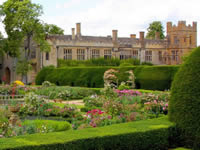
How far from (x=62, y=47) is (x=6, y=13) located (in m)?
6.37

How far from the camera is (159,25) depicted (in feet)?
173

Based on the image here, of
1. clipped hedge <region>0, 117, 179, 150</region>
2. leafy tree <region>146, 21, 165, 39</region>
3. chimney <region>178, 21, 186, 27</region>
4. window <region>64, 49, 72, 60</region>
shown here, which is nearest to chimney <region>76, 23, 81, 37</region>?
window <region>64, 49, 72, 60</region>

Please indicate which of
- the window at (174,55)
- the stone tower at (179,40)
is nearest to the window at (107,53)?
the stone tower at (179,40)

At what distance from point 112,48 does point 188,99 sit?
31914 millimetres

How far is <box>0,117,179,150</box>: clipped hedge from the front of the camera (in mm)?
5402

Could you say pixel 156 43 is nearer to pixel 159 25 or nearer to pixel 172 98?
pixel 159 25

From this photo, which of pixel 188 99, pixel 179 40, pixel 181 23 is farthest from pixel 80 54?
pixel 188 99

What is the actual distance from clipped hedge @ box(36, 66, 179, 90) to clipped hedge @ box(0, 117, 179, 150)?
1367cm

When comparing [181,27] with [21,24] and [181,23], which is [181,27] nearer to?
[181,23]

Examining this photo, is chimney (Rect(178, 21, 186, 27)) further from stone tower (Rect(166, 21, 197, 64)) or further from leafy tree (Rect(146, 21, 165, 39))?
leafy tree (Rect(146, 21, 165, 39))

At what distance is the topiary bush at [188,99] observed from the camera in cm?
661

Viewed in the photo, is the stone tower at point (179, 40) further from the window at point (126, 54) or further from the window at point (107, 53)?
the window at point (107, 53)

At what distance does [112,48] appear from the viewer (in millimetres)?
38469

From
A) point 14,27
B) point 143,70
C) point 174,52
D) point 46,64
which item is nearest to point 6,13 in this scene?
point 14,27
